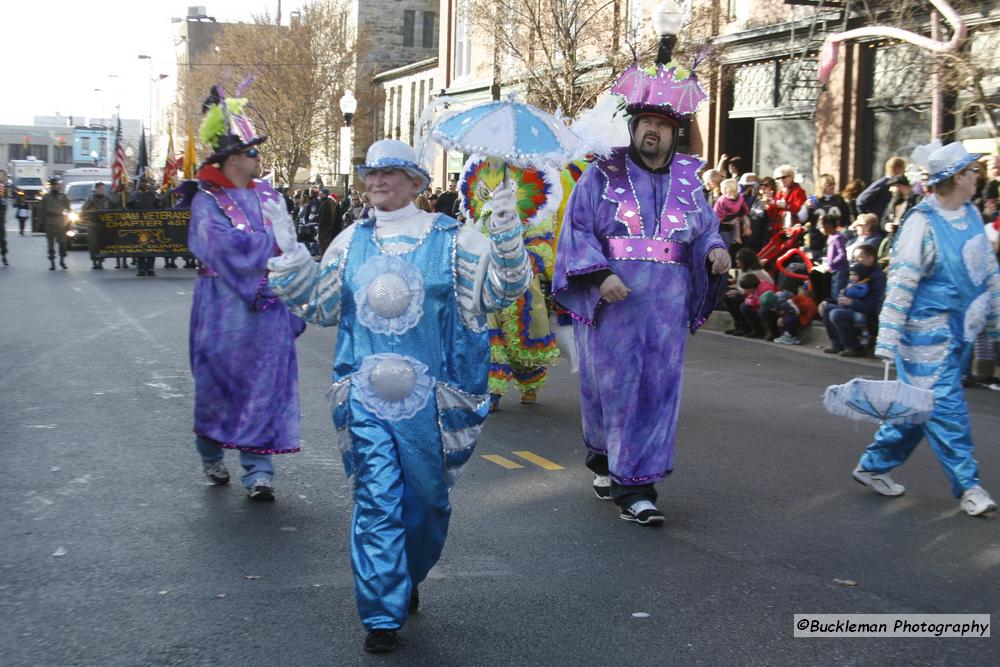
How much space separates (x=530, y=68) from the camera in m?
23.6

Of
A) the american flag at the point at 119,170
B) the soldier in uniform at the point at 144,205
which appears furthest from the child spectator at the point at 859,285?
the american flag at the point at 119,170

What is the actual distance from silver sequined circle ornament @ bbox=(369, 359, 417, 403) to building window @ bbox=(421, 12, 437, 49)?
56.3 meters

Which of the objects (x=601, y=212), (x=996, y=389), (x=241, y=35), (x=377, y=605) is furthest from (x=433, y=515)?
(x=241, y=35)

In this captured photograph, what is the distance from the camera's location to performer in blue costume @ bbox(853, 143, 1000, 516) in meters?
6.55

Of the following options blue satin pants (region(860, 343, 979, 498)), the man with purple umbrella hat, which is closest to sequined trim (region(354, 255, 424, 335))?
the man with purple umbrella hat

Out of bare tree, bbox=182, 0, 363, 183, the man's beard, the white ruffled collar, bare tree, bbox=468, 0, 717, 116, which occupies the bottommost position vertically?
the white ruffled collar

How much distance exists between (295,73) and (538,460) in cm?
4079

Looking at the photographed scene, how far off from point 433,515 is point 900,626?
6.00 ft

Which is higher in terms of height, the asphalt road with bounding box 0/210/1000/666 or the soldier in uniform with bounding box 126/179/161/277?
the soldier in uniform with bounding box 126/179/161/277

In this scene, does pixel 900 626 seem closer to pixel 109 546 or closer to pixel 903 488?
pixel 903 488

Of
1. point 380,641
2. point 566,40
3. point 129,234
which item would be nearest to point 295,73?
point 129,234

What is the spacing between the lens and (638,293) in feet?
20.3

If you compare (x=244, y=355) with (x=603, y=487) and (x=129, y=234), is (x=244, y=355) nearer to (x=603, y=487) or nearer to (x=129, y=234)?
(x=603, y=487)

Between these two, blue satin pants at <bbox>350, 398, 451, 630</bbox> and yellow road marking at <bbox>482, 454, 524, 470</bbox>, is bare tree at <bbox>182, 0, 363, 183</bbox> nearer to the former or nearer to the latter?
yellow road marking at <bbox>482, 454, 524, 470</bbox>
